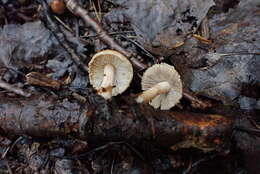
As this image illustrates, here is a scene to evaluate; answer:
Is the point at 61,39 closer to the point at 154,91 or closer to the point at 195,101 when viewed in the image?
the point at 154,91

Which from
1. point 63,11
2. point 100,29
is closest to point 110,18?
point 100,29

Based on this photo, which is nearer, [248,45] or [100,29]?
[248,45]

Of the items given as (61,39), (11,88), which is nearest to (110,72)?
(61,39)

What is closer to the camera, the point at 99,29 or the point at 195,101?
the point at 195,101

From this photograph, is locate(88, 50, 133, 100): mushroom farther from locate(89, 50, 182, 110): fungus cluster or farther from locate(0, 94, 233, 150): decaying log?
locate(0, 94, 233, 150): decaying log

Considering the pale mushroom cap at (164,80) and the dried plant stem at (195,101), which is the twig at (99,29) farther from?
the dried plant stem at (195,101)

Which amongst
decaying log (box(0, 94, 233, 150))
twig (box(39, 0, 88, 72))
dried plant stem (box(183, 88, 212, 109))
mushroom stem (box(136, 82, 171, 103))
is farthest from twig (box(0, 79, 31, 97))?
dried plant stem (box(183, 88, 212, 109))

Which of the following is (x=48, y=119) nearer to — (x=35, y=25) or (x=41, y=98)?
(x=41, y=98)

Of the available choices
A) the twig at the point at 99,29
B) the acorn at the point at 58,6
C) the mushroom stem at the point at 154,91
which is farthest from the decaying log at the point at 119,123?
the acorn at the point at 58,6
